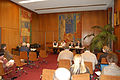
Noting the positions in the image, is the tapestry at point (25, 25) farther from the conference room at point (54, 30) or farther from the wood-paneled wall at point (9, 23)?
the wood-paneled wall at point (9, 23)

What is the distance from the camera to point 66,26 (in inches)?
497

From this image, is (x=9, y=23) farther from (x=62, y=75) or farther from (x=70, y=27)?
(x=62, y=75)

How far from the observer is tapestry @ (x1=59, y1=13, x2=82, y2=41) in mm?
12258

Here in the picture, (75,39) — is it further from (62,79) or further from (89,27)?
(62,79)

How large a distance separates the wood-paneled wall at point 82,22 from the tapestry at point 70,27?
1.56 ft

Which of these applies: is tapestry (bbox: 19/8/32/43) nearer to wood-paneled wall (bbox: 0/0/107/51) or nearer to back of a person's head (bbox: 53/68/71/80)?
wood-paneled wall (bbox: 0/0/107/51)

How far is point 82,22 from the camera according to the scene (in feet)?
39.9

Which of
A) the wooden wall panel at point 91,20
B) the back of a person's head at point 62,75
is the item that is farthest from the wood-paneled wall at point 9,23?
the back of a person's head at point 62,75

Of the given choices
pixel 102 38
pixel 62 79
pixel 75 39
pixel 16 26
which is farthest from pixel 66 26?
pixel 62 79

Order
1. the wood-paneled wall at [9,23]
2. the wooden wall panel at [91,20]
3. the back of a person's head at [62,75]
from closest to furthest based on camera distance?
the back of a person's head at [62,75] → the wood-paneled wall at [9,23] → the wooden wall panel at [91,20]

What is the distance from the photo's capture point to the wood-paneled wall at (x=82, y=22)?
11793mm

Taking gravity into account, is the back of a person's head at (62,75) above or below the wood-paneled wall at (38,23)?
below

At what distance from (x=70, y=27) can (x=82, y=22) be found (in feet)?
5.01

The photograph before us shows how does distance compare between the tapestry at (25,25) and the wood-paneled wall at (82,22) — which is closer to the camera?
the tapestry at (25,25)
